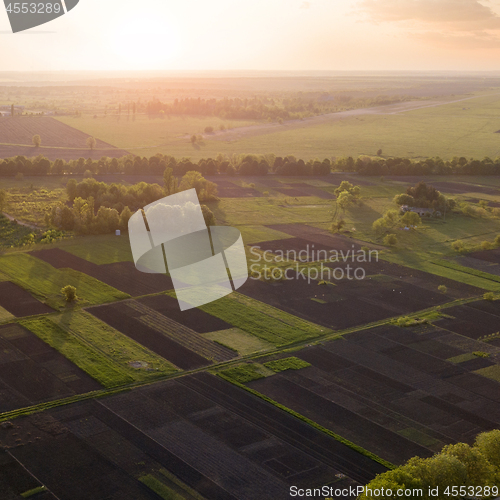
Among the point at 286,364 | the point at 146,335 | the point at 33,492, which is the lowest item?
the point at 286,364

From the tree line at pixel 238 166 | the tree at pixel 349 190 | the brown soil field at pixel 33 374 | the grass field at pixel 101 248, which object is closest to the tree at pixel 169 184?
the grass field at pixel 101 248

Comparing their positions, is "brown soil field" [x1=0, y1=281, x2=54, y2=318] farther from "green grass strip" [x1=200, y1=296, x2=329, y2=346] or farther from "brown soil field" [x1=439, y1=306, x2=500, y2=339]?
"brown soil field" [x1=439, y1=306, x2=500, y2=339]

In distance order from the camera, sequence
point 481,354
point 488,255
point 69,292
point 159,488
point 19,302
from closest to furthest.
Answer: point 159,488, point 481,354, point 19,302, point 69,292, point 488,255

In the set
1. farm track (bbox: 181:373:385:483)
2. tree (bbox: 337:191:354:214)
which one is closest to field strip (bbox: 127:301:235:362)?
farm track (bbox: 181:373:385:483)

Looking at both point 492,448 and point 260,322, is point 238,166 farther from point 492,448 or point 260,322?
point 492,448

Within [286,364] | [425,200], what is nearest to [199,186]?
[425,200]

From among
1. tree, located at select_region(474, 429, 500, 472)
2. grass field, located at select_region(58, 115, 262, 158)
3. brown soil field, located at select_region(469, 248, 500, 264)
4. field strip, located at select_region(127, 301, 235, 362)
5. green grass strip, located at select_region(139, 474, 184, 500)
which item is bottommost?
brown soil field, located at select_region(469, 248, 500, 264)
